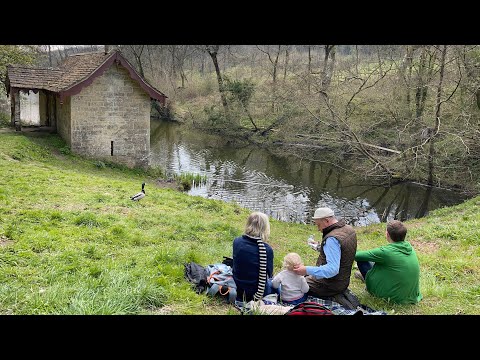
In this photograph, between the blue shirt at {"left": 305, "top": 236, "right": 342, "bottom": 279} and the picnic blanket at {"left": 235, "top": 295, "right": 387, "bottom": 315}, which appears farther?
the blue shirt at {"left": 305, "top": 236, "right": 342, "bottom": 279}

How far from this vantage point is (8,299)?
166 inches

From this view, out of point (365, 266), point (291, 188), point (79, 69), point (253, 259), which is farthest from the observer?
point (291, 188)

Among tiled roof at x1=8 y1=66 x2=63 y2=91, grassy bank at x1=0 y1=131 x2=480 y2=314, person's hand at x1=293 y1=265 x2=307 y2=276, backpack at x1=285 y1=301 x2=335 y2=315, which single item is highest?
tiled roof at x1=8 y1=66 x2=63 y2=91

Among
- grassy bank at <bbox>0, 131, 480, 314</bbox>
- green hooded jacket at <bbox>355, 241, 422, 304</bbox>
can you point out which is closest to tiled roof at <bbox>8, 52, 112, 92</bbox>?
Result: grassy bank at <bbox>0, 131, 480, 314</bbox>

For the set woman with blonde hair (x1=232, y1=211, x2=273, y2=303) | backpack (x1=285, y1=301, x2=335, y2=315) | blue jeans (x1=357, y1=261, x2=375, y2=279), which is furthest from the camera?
blue jeans (x1=357, y1=261, x2=375, y2=279)

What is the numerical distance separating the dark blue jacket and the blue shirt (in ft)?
1.88

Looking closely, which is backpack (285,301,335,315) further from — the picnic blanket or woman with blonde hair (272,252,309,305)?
woman with blonde hair (272,252,309,305)

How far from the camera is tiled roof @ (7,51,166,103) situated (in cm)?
1727

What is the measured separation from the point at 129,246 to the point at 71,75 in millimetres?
13779

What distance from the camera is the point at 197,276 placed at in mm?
5516

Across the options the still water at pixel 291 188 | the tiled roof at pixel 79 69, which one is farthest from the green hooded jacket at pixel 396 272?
the tiled roof at pixel 79 69

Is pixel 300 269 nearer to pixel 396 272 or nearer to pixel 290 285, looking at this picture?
pixel 290 285

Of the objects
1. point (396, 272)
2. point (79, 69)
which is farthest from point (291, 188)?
point (396, 272)

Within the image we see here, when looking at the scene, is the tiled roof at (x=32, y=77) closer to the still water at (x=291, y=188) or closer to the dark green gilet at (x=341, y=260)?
the still water at (x=291, y=188)
